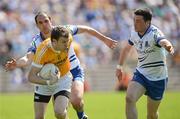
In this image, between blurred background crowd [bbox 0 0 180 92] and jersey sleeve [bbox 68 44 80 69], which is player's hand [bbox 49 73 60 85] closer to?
jersey sleeve [bbox 68 44 80 69]

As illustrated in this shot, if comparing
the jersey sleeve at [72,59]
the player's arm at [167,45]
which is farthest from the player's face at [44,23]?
the player's arm at [167,45]

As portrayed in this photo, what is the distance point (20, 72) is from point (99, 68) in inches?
135

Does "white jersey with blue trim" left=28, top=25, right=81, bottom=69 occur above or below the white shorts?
above

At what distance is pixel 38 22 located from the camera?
1131 cm

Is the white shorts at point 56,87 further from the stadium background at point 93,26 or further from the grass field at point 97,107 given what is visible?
the stadium background at point 93,26

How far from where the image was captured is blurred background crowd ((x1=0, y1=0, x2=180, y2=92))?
92.8 ft

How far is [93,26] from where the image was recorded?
29250mm

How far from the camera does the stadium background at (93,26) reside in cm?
2808

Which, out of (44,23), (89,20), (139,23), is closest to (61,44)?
(44,23)

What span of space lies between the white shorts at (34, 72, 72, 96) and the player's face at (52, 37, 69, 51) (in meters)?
0.74

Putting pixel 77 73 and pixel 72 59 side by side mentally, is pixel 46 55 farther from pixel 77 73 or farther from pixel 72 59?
pixel 77 73

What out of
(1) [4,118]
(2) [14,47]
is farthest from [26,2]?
(1) [4,118]

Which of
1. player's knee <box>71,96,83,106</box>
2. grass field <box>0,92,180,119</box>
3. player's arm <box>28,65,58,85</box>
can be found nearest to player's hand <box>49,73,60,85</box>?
player's arm <box>28,65,58,85</box>

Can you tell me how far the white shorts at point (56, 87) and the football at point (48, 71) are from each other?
0.44 meters
